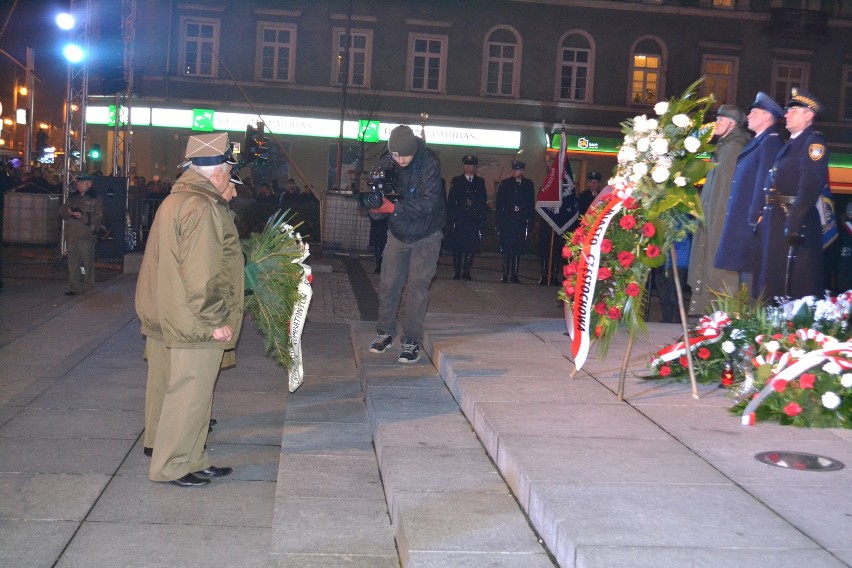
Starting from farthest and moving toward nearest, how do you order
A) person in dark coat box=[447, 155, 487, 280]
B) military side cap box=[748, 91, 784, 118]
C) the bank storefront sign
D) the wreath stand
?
1. the bank storefront sign
2. person in dark coat box=[447, 155, 487, 280]
3. military side cap box=[748, 91, 784, 118]
4. the wreath stand

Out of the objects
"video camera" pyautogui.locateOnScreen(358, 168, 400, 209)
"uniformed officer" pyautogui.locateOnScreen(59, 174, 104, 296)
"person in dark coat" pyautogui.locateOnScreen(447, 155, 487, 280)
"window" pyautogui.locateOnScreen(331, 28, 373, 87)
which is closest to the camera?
"video camera" pyautogui.locateOnScreen(358, 168, 400, 209)

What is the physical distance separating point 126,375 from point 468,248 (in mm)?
10059

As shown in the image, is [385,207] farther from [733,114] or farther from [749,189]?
[733,114]

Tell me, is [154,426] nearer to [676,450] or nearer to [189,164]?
[189,164]

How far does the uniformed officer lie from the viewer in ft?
50.0

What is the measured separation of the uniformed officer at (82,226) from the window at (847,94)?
31.0m

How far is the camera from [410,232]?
8578mm

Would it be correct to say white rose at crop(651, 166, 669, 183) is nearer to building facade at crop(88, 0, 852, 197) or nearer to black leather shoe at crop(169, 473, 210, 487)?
black leather shoe at crop(169, 473, 210, 487)

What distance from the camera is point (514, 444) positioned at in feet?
18.4

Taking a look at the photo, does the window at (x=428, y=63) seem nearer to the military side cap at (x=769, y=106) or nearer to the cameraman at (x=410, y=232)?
the cameraman at (x=410, y=232)

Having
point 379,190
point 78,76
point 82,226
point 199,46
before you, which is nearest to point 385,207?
point 379,190

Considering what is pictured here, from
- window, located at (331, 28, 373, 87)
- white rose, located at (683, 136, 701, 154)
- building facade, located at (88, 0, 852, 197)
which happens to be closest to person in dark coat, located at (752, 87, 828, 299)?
white rose, located at (683, 136, 701, 154)

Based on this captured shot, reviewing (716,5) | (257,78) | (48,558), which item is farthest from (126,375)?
(716,5)

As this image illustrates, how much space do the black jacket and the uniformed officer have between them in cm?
811
